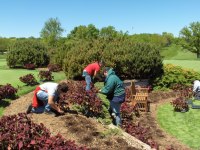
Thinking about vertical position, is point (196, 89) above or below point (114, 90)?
below

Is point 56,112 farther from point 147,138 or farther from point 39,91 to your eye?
point 147,138

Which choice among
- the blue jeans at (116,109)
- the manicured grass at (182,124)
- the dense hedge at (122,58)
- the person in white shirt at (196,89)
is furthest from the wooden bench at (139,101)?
the blue jeans at (116,109)

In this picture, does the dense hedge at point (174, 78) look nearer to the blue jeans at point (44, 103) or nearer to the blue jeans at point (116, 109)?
the blue jeans at point (116, 109)

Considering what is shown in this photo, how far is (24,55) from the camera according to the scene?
31531 millimetres

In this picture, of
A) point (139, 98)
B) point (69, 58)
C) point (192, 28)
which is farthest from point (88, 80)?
point (192, 28)

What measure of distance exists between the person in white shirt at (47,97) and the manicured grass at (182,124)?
4553mm

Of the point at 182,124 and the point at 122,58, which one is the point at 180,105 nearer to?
the point at 182,124

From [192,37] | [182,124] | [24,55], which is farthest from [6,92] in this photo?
[192,37]

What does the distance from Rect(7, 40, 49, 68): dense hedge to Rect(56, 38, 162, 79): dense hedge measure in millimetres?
9810

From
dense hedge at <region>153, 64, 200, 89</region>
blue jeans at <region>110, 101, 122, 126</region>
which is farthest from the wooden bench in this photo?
dense hedge at <region>153, 64, 200, 89</region>

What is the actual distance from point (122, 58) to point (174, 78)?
3.69m

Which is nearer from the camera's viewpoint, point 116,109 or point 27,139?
point 27,139

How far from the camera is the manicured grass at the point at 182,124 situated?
12578 millimetres

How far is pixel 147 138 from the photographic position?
11.4 meters
